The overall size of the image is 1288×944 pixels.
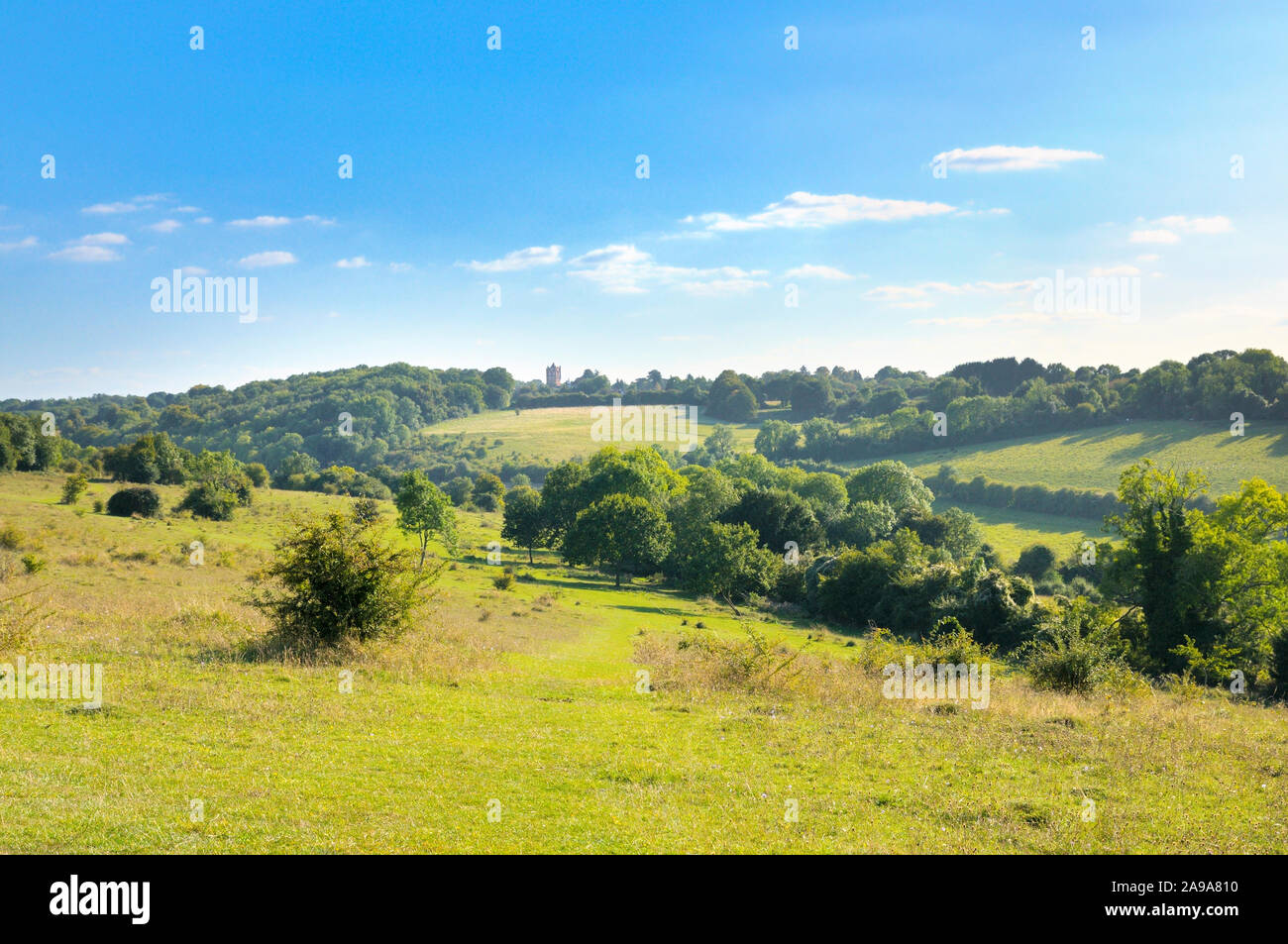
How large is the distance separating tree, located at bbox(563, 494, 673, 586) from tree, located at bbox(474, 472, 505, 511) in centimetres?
4073

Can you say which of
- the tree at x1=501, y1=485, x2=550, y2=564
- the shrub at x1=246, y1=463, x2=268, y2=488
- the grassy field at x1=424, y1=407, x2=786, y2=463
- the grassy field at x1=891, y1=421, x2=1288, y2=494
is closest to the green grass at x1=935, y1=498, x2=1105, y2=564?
the grassy field at x1=891, y1=421, x2=1288, y2=494

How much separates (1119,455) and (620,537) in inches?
3042

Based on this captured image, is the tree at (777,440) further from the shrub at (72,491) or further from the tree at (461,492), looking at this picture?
the shrub at (72,491)

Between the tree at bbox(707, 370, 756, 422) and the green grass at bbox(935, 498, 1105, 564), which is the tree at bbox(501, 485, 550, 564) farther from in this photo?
the tree at bbox(707, 370, 756, 422)

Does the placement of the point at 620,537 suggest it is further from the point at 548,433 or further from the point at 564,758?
the point at 548,433

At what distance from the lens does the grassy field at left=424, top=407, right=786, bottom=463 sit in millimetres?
157700

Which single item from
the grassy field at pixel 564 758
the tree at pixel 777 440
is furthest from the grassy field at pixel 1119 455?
the grassy field at pixel 564 758

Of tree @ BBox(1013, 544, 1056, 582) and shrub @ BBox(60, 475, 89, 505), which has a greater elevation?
shrub @ BBox(60, 475, 89, 505)

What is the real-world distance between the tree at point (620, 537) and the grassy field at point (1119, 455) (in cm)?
5919

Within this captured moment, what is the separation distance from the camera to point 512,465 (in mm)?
149125

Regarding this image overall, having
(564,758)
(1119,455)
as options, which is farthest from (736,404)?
(564,758)

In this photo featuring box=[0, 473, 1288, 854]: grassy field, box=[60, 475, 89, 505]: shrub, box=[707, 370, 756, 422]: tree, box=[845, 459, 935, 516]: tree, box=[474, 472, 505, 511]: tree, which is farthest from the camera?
box=[707, 370, 756, 422]: tree

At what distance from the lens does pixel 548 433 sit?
17400 centimetres
